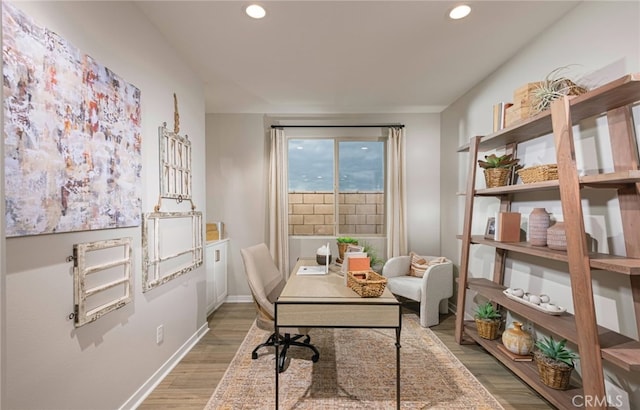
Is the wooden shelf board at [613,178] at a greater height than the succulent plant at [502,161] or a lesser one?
lesser

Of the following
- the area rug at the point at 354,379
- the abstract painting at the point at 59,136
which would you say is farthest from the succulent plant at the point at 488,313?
the abstract painting at the point at 59,136

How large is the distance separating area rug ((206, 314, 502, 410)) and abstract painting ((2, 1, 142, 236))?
1.46 meters

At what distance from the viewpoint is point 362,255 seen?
2.11m

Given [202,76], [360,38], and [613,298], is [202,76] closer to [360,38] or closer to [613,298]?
[360,38]

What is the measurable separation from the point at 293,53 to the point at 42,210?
212 centimetres

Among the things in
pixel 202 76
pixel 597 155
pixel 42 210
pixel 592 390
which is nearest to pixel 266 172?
pixel 202 76

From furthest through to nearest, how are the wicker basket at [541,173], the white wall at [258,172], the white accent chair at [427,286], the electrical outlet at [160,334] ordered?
the white wall at [258,172] → the white accent chair at [427,286] → the electrical outlet at [160,334] → the wicker basket at [541,173]

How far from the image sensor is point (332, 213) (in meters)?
4.32

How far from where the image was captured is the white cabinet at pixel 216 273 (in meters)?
3.53

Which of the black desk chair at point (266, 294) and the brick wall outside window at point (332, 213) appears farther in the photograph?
the brick wall outside window at point (332, 213)

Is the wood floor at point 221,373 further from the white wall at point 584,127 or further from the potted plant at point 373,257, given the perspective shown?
the potted plant at point 373,257

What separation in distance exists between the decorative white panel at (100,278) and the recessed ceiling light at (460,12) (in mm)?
2656

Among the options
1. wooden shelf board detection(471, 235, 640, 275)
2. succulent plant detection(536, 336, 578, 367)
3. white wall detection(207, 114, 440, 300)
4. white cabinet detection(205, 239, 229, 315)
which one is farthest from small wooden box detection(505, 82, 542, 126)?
white cabinet detection(205, 239, 229, 315)

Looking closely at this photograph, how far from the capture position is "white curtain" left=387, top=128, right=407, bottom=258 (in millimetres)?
4023
